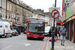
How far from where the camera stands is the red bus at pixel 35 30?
22.3 meters

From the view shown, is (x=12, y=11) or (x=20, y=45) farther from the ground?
(x=12, y=11)

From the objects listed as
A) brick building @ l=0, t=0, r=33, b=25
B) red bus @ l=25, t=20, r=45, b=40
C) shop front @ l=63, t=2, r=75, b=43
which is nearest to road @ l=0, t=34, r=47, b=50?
red bus @ l=25, t=20, r=45, b=40

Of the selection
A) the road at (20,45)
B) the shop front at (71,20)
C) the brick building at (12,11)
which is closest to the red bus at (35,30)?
the road at (20,45)

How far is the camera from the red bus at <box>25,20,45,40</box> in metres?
22.3

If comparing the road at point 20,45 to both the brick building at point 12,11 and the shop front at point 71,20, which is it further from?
the brick building at point 12,11

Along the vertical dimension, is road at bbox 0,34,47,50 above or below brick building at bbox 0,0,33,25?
below

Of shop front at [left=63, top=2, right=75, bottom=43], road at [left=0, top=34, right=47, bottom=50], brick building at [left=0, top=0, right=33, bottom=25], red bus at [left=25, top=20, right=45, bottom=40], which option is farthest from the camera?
brick building at [left=0, top=0, right=33, bottom=25]

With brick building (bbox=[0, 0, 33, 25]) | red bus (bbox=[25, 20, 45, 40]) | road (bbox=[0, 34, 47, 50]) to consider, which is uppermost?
brick building (bbox=[0, 0, 33, 25])

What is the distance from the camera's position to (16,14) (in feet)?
191

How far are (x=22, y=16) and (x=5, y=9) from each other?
18531 millimetres

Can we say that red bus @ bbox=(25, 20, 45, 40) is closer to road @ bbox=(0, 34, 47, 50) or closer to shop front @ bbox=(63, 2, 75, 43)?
road @ bbox=(0, 34, 47, 50)

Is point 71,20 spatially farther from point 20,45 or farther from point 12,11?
point 12,11

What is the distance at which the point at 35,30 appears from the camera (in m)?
22.5

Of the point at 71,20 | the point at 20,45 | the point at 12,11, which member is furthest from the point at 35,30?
the point at 12,11
